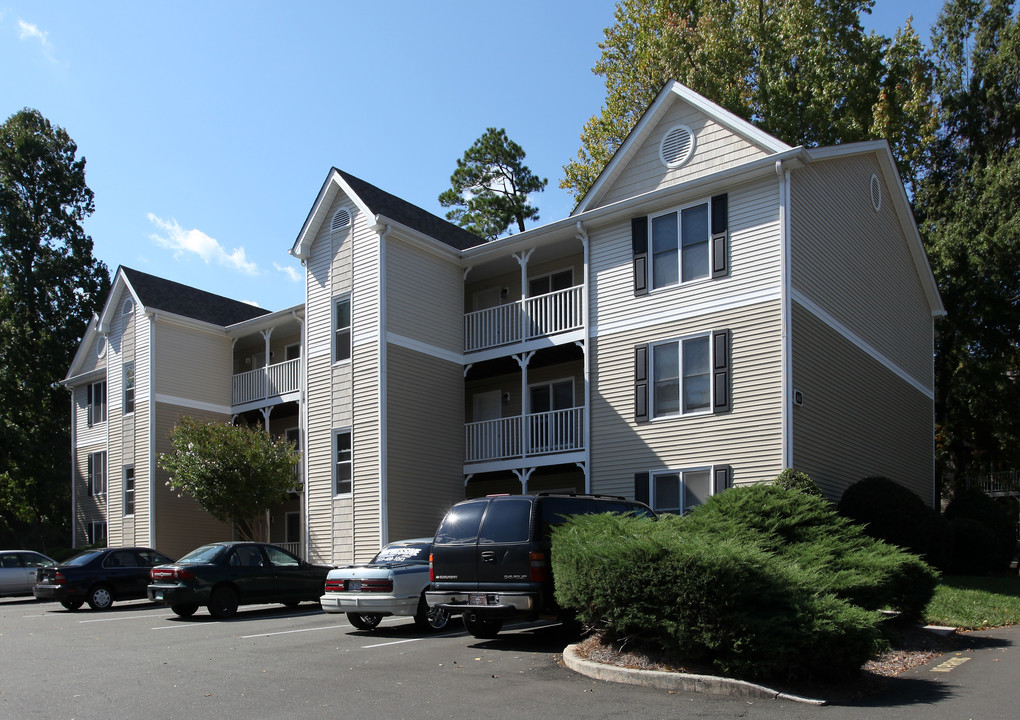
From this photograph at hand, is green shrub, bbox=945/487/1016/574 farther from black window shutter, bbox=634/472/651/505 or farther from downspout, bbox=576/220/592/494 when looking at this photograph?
downspout, bbox=576/220/592/494

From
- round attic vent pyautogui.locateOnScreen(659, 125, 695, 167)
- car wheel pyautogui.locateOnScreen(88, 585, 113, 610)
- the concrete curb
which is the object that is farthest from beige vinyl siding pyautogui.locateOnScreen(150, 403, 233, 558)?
the concrete curb

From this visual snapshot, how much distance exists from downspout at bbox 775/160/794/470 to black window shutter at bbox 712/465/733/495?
1164 millimetres

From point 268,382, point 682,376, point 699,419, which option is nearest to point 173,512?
point 268,382

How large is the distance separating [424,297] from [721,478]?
30.7ft

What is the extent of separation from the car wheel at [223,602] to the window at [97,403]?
66.4 feet

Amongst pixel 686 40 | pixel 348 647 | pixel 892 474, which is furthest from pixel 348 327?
pixel 686 40

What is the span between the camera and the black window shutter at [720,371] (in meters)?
18.3

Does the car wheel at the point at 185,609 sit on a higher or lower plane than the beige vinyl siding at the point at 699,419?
lower

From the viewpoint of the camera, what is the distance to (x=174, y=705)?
329 inches

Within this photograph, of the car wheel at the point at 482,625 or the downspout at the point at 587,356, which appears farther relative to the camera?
the downspout at the point at 587,356

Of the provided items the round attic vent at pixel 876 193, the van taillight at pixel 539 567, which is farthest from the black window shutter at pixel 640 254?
the van taillight at pixel 539 567

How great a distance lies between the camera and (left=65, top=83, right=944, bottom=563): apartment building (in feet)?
60.3

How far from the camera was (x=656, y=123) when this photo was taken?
21.0m

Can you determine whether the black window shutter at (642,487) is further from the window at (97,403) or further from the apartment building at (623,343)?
the window at (97,403)
